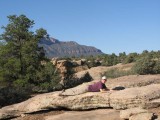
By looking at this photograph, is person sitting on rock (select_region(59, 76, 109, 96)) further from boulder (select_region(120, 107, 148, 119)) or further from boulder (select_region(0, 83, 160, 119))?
boulder (select_region(120, 107, 148, 119))

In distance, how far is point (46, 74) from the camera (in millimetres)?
33719

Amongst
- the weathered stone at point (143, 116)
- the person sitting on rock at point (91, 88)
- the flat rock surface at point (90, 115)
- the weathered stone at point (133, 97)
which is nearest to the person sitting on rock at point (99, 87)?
the person sitting on rock at point (91, 88)

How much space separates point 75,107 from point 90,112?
954 mm

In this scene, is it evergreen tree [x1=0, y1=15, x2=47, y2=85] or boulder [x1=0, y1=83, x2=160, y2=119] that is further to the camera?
evergreen tree [x1=0, y1=15, x2=47, y2=85]

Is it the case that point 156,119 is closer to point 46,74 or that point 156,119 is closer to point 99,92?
point 99,92

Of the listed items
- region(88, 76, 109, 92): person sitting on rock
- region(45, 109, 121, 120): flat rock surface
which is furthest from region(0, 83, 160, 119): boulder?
region(88, 76, 109, 92): person sitting on rock

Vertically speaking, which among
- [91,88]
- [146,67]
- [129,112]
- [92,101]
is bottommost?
[129,112]

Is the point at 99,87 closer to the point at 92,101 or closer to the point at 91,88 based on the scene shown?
the point at 91,88

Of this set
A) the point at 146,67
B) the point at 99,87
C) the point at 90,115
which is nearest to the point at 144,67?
the point at 146,67

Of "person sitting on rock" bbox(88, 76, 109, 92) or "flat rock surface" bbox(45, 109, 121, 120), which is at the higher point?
"person sitting on rock" bbox(88, 76, 109, 92)

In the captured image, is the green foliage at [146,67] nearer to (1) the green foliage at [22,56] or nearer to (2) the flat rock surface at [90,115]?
(1) the green foliage at [22,56]

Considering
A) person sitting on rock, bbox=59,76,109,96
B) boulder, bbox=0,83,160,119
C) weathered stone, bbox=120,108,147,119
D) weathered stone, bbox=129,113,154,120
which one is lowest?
weathered stone, bbox=129,113,154,120

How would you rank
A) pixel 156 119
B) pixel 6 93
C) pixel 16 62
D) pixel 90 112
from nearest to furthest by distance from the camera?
pixel 156 119 → pixel 90 112 → pixel 6 93 → pixel 16 62

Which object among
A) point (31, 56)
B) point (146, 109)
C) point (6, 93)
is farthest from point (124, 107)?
point (31, 56)
